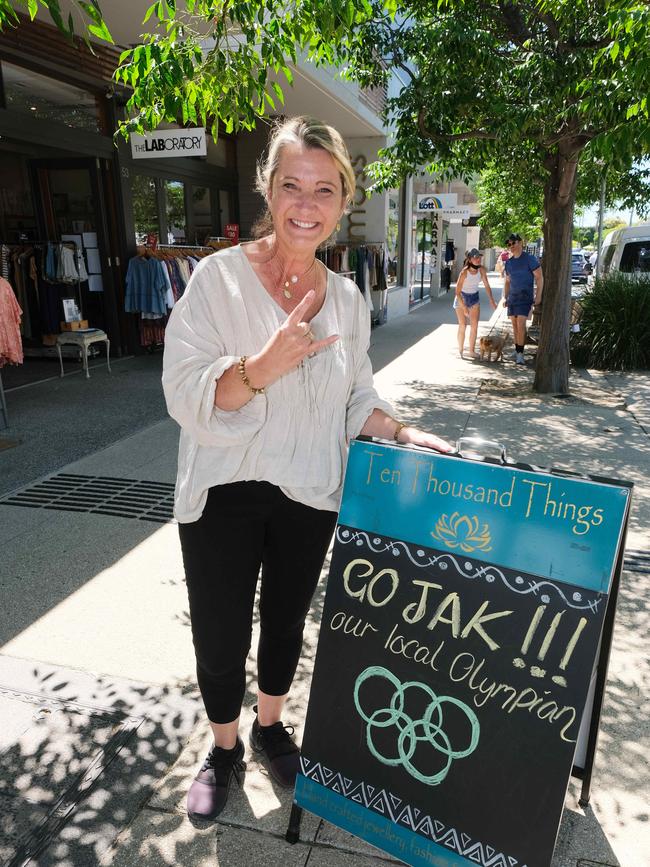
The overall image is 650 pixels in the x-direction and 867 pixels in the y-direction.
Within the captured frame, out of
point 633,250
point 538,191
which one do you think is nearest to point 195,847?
point 633,250

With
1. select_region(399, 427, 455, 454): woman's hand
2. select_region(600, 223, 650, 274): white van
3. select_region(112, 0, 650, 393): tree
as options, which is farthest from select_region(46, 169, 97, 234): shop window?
select_region(399, 427, 455, 454): woman's hand

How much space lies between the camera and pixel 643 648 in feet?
9.68

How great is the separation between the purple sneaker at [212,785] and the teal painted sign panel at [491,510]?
0.95 meters

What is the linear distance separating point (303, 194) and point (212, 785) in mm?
1815

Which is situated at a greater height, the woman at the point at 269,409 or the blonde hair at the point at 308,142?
the blonde hair at the point at 308,142

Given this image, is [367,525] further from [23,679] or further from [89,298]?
[89,298]

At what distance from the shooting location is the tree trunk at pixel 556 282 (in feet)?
24.5

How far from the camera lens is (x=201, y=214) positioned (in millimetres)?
12523

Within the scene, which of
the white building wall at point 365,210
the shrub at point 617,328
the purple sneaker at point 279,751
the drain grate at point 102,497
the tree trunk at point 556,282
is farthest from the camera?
the white building wall at point 365,210

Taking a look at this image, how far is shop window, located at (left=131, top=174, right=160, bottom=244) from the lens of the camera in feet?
32.8

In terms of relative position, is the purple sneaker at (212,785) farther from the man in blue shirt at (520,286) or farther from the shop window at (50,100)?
the man in blue shirt at (520,286)

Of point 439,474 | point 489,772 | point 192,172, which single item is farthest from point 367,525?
point 192,172

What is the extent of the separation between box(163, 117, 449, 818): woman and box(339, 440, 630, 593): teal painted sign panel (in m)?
0.14

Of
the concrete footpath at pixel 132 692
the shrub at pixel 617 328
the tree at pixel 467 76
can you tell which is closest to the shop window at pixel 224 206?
the tree at pixel 467 76
